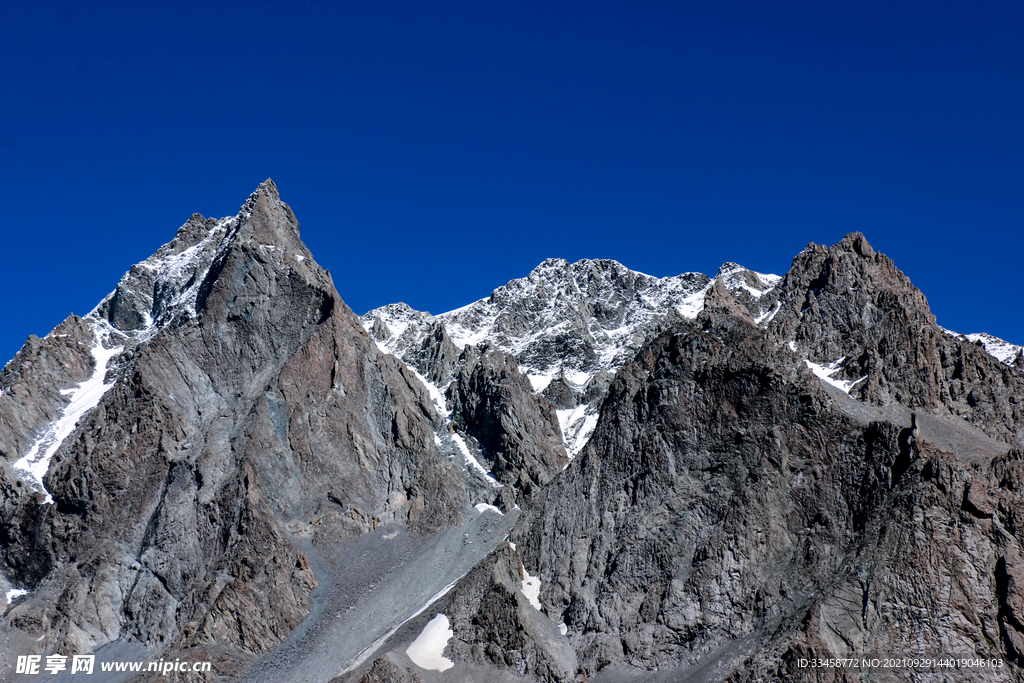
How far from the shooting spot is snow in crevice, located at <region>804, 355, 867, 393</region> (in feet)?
334

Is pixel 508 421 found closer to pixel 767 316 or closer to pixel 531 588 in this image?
pixel 531 588

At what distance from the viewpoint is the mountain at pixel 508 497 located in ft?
222

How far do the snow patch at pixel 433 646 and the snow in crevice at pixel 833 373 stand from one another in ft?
183

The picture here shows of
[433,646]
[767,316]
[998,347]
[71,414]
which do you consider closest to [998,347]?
[998,347]

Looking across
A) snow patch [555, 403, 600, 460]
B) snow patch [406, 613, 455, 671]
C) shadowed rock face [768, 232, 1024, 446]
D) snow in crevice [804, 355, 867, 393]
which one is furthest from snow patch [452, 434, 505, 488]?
shadowed rock face [768, 232, 1024, 446]

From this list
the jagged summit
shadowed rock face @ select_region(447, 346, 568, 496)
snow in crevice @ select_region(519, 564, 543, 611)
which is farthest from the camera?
the jagged summit

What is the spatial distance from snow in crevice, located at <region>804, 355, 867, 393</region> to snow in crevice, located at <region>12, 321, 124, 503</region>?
104959 mm

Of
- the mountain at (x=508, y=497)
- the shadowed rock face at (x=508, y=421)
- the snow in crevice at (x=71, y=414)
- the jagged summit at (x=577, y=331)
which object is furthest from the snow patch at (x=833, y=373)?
the snow in crevice at (x=71, y=414)

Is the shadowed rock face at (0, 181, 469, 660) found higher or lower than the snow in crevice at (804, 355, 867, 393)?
lower

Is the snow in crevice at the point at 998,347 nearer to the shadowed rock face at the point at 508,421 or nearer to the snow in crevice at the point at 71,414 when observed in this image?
the shadowed rock face at the point at 508,421

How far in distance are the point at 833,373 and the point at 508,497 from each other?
46941 millimetres

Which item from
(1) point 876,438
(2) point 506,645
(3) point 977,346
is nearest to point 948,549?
(1) point 876,438

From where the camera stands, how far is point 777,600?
2773 inches

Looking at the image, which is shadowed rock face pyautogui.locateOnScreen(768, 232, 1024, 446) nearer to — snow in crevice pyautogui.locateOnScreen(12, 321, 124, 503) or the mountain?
the mountain
